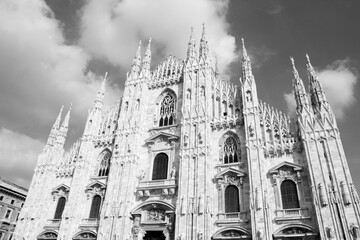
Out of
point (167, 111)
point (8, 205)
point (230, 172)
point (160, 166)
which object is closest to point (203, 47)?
point (167, 111)

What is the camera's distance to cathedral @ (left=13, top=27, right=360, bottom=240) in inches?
762

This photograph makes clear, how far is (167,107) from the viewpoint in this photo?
97.6 ft

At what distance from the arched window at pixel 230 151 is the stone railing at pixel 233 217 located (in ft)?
14.5

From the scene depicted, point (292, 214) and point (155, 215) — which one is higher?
point (155, 215)

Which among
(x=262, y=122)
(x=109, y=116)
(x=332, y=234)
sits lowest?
(x=332, y=234)

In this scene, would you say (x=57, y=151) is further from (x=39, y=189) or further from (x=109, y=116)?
(x=109, y=116)

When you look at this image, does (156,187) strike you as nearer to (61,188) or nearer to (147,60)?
(61,188)

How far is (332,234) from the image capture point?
17234 millimetres

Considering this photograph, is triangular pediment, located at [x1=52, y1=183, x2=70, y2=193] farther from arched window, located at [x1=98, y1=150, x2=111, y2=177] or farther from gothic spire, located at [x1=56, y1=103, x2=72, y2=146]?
gothic spire, located at [x1=56, y1=103, x2=72, y2=146]

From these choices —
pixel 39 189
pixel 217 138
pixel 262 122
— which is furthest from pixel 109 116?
pixel 262 122

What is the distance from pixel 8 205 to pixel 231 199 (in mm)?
34874

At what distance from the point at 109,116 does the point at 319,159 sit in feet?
72.6

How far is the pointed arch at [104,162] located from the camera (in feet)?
94.2

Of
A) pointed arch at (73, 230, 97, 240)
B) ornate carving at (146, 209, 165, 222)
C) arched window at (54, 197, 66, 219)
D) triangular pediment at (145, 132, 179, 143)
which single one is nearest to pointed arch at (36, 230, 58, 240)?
arched window at (54, 197, 66, 219)
